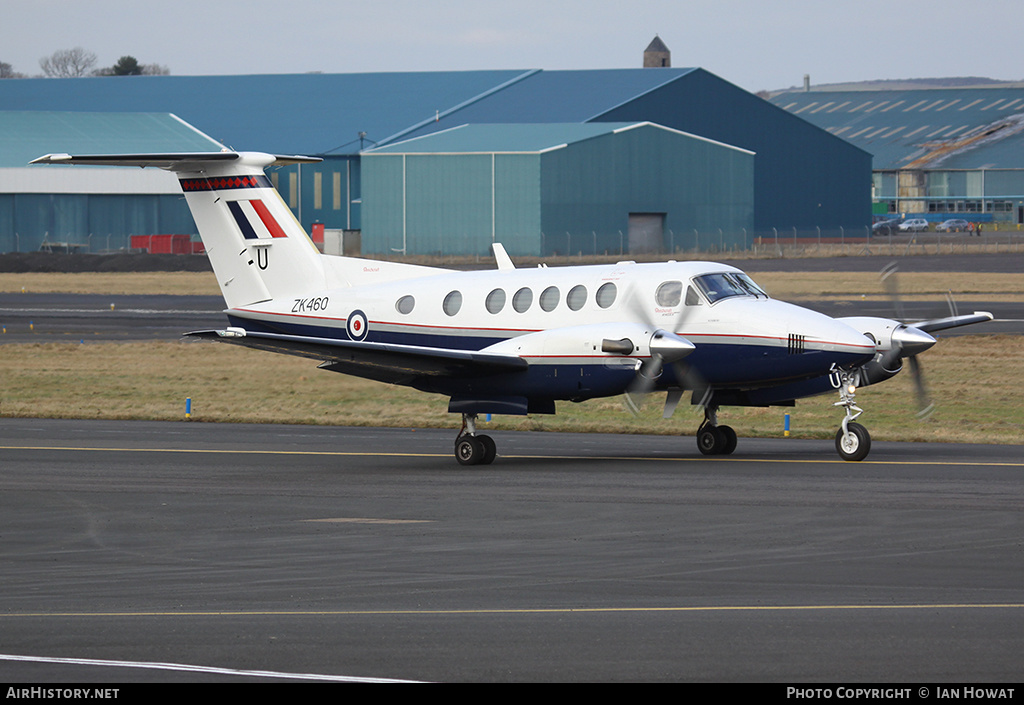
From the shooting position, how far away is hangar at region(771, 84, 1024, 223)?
143875 millimetres

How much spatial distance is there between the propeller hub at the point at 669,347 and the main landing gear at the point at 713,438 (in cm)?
256

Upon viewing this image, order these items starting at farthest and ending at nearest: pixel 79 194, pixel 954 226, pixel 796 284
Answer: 1. pixel 954 226
2. pixel 79 194
3. pixel 796 284

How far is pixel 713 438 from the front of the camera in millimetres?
22438

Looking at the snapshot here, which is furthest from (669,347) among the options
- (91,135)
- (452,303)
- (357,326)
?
(91,135)

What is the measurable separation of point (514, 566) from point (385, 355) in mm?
8099

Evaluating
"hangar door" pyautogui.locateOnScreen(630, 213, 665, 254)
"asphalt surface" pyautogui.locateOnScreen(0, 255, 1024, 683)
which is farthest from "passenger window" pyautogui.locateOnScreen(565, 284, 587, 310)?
"hangar door" pyautogui.locateOnScreen(630, 213, 665, 254)

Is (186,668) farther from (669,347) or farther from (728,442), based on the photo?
(728,442)

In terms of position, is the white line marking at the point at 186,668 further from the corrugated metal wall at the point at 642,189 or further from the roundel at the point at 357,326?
the corrugated metal wall at the point at 642,189

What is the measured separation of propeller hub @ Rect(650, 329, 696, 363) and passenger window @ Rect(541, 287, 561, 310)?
241cm

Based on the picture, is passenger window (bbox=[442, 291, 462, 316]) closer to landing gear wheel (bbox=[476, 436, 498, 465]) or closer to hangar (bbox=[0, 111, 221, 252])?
landing gear wheel (bbox=[476, 436, 498, 465])

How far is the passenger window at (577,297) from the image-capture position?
2195 centimetres

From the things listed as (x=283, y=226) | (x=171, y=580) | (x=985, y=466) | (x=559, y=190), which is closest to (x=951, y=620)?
(x=171, y=580)

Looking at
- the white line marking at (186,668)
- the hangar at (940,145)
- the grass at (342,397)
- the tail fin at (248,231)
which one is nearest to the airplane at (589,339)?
the tail fin at (248,231)
